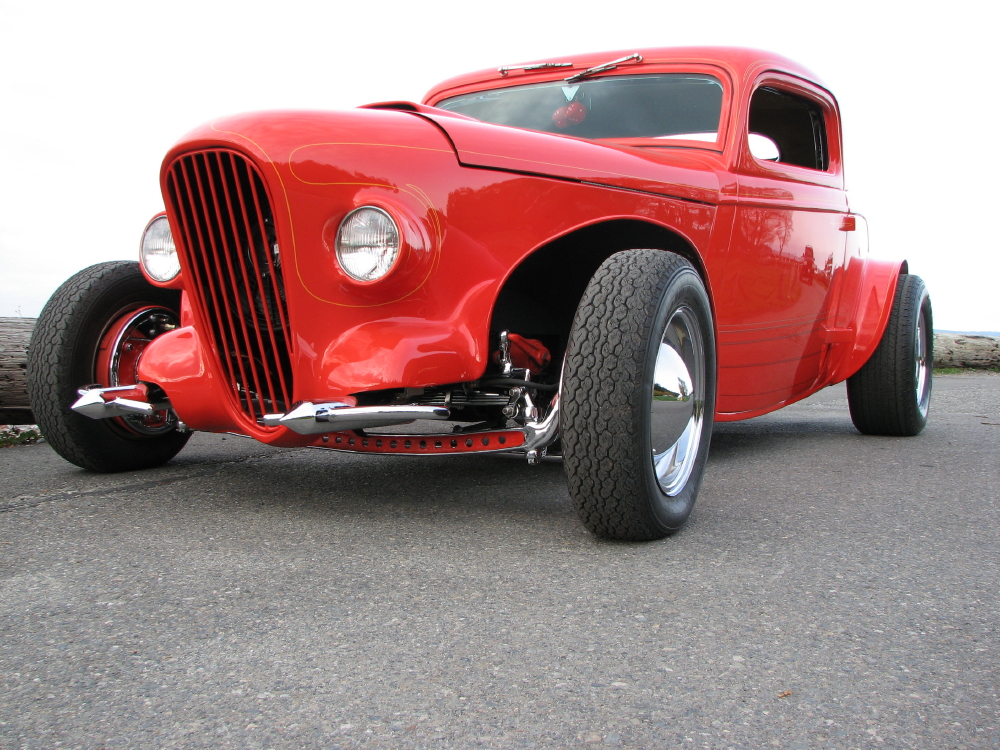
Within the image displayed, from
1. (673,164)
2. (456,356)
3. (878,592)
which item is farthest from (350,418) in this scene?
(673,164)

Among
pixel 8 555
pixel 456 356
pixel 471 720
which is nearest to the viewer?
pixel 471 720

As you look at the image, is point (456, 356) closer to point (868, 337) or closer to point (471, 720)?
point (471, 720)

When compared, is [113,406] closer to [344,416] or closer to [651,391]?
[344,416]

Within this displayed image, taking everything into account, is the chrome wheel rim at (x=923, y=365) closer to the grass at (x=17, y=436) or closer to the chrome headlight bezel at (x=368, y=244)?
the chrome headlight bezel at (x=368, y=244)

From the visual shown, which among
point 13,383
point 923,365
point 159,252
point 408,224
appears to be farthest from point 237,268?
point 923,365

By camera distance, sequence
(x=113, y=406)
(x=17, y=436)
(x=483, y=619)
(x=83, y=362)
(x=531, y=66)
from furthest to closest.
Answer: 1. (x=17, y=436)
2. (x=531, y=66)
3. (x=83, y=362)
4. (x=113, y=406)
5. (x=483, y=619)

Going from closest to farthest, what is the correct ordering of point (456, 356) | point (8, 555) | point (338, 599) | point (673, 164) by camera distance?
point (338, 599), point (8, 555), point (456, 356), point (673, 164)

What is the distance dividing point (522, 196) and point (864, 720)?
166 cm

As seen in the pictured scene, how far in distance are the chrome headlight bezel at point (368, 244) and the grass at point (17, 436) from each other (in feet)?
9.55

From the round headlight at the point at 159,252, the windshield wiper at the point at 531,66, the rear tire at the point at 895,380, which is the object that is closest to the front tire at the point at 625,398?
the round headlight at the point at 159,252

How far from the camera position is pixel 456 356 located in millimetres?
2348

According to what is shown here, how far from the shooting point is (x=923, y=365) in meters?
4.99

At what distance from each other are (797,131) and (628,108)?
1194 millimetres

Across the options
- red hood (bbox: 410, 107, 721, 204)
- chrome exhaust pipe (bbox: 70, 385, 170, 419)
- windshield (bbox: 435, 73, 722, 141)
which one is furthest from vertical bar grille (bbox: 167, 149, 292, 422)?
windshield (bbox: 435, 73, 722, 141)
